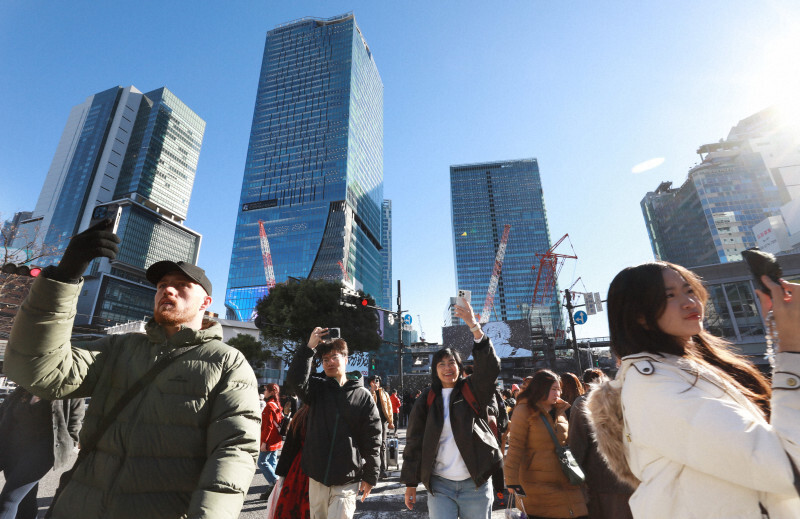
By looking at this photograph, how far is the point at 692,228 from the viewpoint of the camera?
88.4m

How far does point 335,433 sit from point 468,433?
1.27m

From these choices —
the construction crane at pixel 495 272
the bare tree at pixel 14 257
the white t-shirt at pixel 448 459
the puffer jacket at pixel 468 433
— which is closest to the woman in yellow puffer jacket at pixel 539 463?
the puffer jacket at pixel 468 433

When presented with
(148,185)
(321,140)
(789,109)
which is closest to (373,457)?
(321,140)

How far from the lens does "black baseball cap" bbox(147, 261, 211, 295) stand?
2.11 m

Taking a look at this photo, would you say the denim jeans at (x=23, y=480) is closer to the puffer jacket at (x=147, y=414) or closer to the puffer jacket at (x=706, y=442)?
the puffer jacket at (x=147, y=414)

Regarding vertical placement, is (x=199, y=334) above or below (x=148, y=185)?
below

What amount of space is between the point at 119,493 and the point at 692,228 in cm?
11560

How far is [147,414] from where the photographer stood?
1708 millimetres

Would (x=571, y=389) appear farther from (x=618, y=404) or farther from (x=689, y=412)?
(x=689, y=412)

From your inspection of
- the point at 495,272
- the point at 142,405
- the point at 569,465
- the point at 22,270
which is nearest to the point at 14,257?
the point at 22,270

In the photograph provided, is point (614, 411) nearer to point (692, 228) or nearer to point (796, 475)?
point (796, 475)

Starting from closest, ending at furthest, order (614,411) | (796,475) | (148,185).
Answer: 1. (796,475)
2. (614,411)
3. (148,185)

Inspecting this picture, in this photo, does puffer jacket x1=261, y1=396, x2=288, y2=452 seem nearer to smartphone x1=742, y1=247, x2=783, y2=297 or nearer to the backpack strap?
the backpack strap

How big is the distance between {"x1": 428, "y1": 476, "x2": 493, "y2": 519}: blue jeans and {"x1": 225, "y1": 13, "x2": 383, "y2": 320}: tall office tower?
77.2 meters
